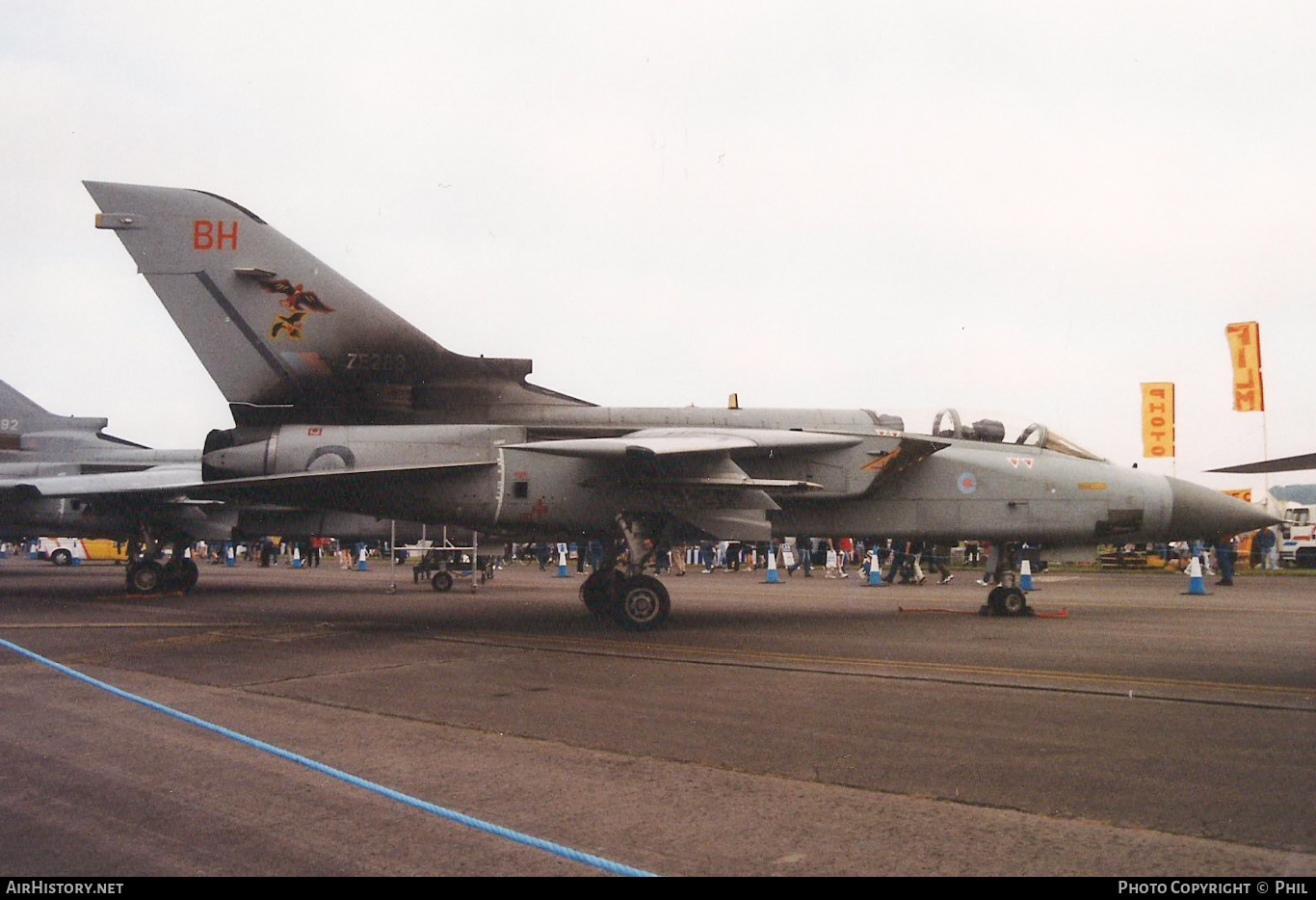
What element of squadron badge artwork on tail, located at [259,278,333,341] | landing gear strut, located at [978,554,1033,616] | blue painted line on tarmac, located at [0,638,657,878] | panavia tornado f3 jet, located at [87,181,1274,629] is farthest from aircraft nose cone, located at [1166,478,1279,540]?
blue painted line on tarmac, located at [0,638,657,878]

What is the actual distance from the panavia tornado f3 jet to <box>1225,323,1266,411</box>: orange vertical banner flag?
57.8 ft

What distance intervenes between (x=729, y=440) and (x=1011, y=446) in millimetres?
4348

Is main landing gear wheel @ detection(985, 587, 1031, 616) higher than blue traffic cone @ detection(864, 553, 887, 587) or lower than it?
higher

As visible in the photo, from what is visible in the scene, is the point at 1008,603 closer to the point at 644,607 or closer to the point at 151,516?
the point at 644,607

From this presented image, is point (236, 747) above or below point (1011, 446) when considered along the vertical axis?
below

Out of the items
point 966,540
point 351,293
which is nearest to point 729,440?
point 966,540

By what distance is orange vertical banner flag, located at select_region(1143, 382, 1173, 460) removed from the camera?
1129 inches

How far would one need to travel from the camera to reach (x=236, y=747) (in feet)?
18.4

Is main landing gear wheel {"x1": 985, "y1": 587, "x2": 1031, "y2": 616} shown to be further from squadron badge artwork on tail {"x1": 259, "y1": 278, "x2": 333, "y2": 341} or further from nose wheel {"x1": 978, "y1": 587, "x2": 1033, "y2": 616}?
squadron badge artwork on tail {"x1": 259, "y1": 278, "x2": 333, "y2": 341}

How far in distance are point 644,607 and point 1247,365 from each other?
21.7 metres

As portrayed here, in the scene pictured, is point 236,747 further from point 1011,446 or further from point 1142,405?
point 1142,405

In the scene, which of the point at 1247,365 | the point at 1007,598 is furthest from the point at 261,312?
the point at 1247,365

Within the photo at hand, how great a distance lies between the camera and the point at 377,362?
40.4 ft

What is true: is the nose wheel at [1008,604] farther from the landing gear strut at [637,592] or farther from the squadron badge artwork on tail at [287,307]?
the squadron badge artwork on tail at [287,307]
